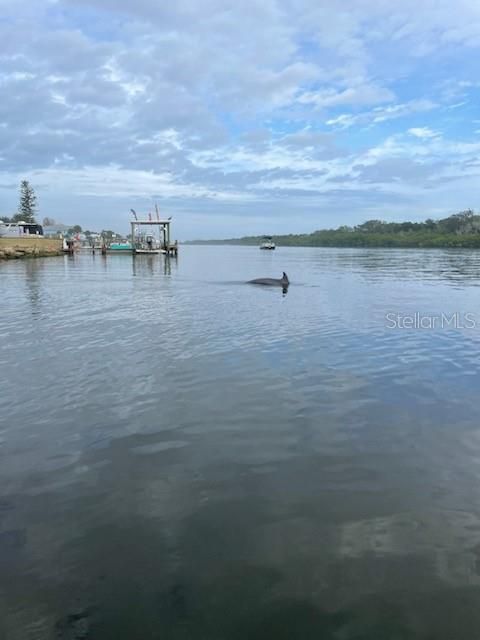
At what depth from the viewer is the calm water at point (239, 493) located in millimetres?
3936

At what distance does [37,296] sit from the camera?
24672 mm

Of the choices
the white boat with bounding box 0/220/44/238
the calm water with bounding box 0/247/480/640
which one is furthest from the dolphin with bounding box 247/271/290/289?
the white boat with bounding box 0/220/44/238

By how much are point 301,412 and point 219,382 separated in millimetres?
2339

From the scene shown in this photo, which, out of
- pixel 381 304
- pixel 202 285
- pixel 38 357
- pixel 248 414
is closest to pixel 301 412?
pixel 248 414

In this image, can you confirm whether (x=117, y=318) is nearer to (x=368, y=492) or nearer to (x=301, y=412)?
(x=301, y=412)

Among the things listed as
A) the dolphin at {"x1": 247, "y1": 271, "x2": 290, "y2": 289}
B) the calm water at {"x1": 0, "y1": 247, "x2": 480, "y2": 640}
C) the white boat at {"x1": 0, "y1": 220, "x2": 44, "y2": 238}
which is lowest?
the calm water at {"x1": 0, "y1": 247, "x2": 480, "y2": 640}

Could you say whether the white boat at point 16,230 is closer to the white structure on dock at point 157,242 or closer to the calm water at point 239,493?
the white structure on dock at point 157,242

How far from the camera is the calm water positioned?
3.94 m

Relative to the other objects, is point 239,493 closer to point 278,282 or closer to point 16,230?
point 278,282

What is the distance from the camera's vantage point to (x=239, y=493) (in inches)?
224

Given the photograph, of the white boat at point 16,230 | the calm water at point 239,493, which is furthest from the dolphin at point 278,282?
the white boat at point 16,230

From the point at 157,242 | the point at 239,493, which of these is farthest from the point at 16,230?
the point at 239,493

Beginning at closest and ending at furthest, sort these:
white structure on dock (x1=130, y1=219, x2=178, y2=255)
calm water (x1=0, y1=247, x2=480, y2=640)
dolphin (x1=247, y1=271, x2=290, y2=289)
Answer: calm water (x1=0, y1=247, x2=480, y2=640) → dolphin (x1=247, y1=271, x2=290, y2=289) → white structure on dock (x1=130, y1=219, x2=178, y2=255)

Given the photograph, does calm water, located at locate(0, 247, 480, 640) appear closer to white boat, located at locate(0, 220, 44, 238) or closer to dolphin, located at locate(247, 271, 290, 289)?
dolphin, located at locate(247, 271, 290, 289)
